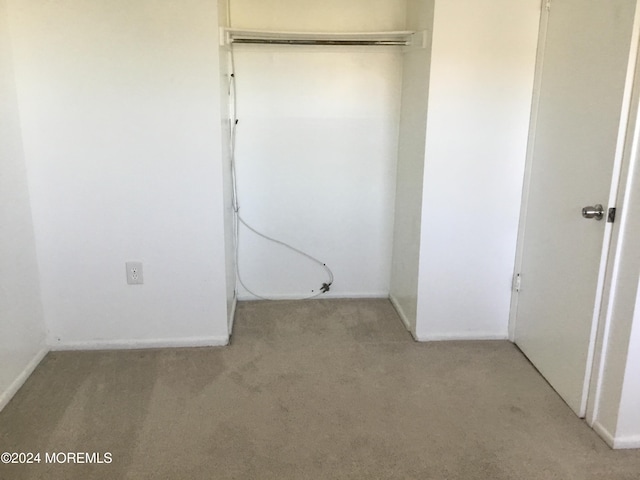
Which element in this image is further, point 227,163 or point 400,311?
point 400,311

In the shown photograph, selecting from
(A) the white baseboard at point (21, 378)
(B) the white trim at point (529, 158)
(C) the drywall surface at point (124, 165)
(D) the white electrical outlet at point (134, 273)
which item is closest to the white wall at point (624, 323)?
(B) the white trim at point (529, 158)

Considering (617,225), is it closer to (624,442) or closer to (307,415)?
(624,442)

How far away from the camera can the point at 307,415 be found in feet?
7.27

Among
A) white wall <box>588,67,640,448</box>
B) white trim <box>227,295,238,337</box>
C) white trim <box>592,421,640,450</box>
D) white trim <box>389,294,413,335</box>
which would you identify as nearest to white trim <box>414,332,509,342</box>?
white trim <box>389,294,413,335</box>

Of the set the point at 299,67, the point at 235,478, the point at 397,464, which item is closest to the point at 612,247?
the point at 397,464

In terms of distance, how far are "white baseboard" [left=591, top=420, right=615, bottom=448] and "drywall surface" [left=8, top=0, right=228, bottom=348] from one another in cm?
183

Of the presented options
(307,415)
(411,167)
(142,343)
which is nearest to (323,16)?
(411,167)

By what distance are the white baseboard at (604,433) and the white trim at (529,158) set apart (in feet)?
2.59

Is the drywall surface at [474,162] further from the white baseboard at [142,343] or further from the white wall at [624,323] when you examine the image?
the white baseboard at [142,343]

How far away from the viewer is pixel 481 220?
9.09 feet

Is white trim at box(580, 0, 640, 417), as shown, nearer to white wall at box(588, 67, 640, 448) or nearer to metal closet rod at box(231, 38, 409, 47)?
white wall at box(588, 67, 640, 448)

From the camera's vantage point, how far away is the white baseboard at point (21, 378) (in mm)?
2262

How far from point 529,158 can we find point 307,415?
65.7 inches

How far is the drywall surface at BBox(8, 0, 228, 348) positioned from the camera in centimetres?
243
